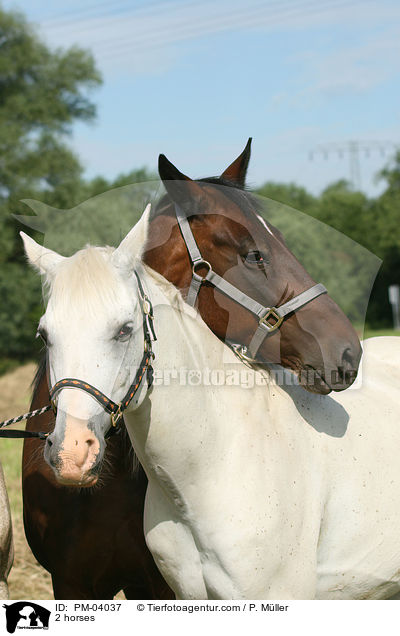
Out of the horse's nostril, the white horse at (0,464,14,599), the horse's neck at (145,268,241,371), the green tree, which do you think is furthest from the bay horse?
the green tree

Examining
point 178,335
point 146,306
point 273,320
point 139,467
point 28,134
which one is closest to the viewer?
point 146,306

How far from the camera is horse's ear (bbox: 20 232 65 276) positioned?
92.6 inches

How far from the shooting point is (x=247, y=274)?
9.34 feet

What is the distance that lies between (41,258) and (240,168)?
4.87 ft

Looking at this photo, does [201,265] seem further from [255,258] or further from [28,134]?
[28,134]

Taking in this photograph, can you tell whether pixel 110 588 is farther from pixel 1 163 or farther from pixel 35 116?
pixel 35 116

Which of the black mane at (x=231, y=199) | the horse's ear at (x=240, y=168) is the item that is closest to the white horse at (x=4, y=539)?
the black mane at (x=231, y=199)

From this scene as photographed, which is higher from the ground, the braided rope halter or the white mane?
the white mane

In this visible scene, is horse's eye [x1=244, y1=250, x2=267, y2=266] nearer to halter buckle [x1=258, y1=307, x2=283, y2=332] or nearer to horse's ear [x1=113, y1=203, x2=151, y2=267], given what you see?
halter buckle [x1=258, y1=307, x2=283, y2=332]

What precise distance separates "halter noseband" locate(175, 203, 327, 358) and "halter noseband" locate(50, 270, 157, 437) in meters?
0.53

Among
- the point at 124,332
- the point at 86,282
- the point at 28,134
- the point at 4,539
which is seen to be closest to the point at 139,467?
the point at 4,539
